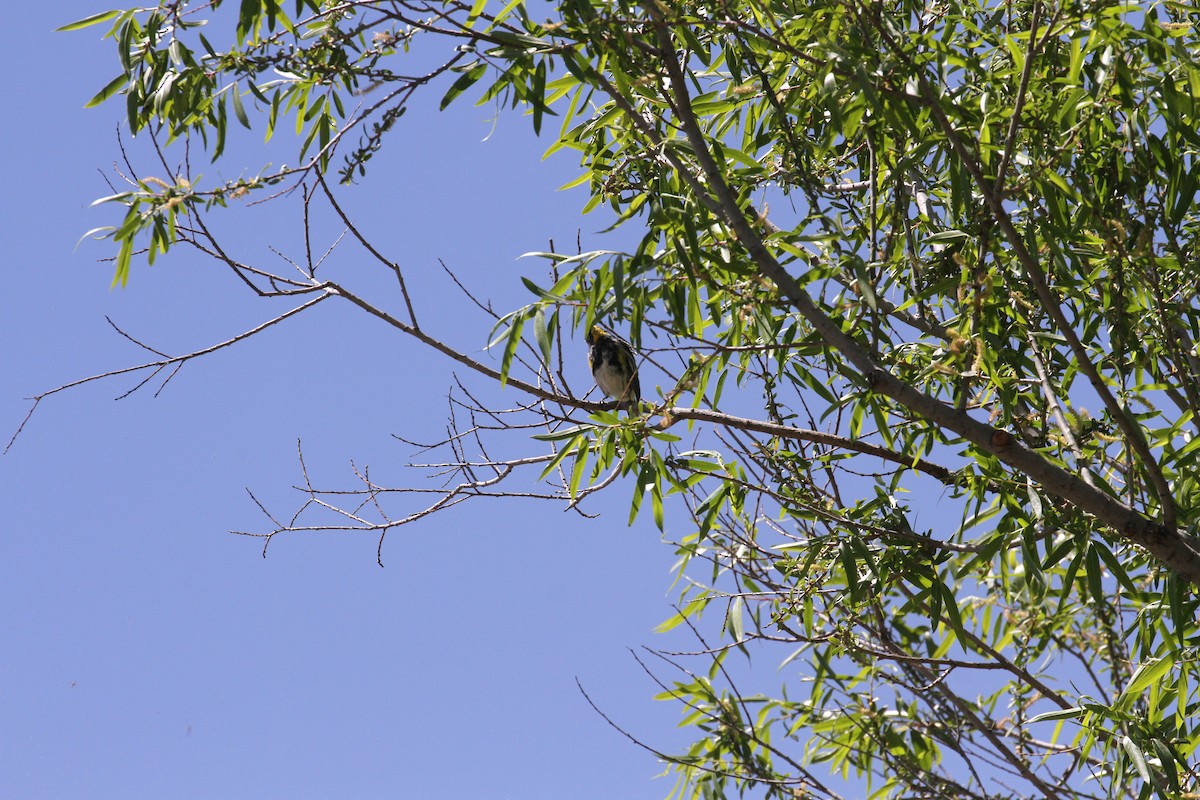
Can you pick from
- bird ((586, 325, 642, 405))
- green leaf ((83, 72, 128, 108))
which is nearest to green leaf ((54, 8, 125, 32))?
green leaf ((83, 72, 128, 108))

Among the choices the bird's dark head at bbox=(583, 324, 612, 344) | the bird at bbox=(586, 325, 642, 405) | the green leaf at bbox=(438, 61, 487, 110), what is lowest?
the green leaf at bbox=(438, 61, 487, 110)

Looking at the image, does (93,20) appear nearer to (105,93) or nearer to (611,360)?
(105,93)

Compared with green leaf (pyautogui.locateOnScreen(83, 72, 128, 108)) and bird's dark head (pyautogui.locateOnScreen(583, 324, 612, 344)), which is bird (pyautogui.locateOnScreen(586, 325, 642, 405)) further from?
green leaf (pyautogui.locateOnScreen(83, 72, 128, 108))

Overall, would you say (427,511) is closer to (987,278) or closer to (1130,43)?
(987,278)

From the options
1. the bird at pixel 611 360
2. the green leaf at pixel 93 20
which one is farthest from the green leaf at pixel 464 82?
the bird at pixel 611 360

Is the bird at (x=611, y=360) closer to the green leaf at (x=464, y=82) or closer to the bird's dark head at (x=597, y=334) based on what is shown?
the bird's dark head at (x=597, y=334)

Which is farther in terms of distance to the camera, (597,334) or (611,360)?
(597,334)

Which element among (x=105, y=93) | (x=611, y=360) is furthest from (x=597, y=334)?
(x=105, y=93)

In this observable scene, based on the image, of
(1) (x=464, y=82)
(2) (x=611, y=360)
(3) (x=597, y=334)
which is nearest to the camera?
(1) (x=464, y=82)

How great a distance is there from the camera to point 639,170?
3670mm

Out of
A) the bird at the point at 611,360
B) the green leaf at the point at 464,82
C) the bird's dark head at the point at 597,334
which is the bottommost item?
the green leaf at the point at 464,82

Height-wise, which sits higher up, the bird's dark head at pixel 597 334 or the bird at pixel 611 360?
the bird's dark head at pixel 597 334

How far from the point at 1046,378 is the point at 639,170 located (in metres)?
1.38

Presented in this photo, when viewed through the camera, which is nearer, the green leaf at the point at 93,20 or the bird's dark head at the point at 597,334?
the green leaf at the point at 93,20
